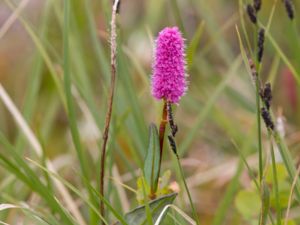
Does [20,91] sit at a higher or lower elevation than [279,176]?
higher

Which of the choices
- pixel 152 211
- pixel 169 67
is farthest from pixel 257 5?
pixel 152 211

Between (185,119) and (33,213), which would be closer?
(33,213)

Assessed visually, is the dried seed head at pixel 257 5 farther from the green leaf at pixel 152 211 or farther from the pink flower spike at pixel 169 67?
the green leaf at pixel 152 211

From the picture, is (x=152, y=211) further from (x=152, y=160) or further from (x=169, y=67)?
(x=169, y=67)

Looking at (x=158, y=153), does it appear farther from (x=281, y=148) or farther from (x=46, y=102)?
(x=46, y=102)

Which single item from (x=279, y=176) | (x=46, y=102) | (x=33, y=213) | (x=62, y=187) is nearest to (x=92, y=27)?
(x=62, y=187)

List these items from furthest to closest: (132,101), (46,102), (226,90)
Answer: (46,102)
(226,90)
(132,101)

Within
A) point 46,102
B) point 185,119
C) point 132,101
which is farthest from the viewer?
point 46,102

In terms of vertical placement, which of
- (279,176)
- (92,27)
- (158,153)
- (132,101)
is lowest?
(279,176)
